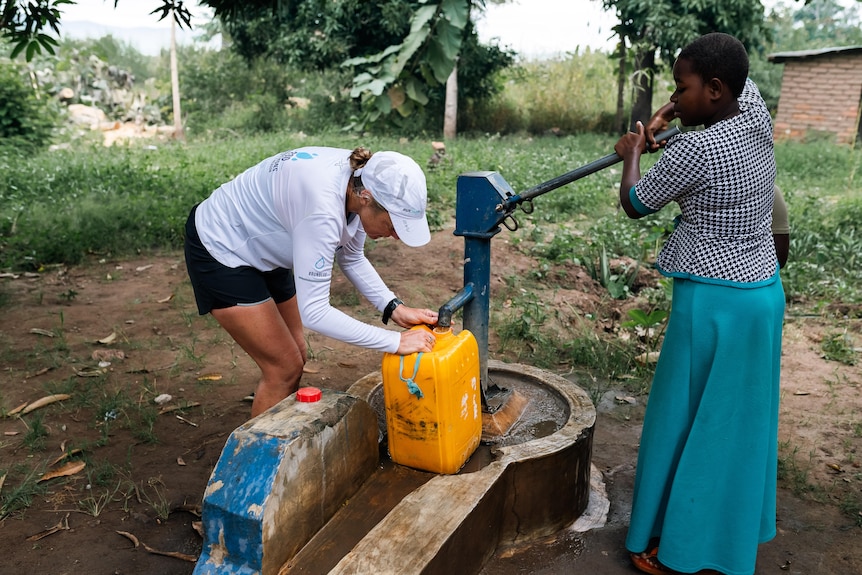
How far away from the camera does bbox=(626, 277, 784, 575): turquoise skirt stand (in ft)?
7.20

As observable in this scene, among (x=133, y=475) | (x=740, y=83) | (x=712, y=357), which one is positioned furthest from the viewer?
(x=133, y=475)

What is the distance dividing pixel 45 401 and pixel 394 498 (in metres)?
2.15

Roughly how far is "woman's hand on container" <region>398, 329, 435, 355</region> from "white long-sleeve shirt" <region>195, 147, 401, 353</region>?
0.10 feet

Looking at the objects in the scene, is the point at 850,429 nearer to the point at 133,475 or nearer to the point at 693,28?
the point at 133,475

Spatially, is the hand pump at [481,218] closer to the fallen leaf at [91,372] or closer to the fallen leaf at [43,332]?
the fallen leaf at [91,372]

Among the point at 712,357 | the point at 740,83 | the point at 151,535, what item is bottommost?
the point at 151,535

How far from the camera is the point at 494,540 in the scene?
2432 millimetres

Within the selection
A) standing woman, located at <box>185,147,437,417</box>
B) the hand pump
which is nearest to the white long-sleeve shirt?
standing woman, located at <box>185,147,437,417</box>

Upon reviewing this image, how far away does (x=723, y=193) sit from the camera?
2.09 meters

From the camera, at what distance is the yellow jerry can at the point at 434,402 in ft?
7.41

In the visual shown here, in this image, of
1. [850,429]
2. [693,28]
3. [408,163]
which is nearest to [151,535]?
[408,163]

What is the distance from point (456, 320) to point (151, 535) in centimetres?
263

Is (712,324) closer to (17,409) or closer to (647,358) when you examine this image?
(647,358)

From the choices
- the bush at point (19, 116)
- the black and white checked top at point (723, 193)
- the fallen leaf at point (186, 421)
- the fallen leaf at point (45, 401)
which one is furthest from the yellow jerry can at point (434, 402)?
the bush at point (19, 116)
